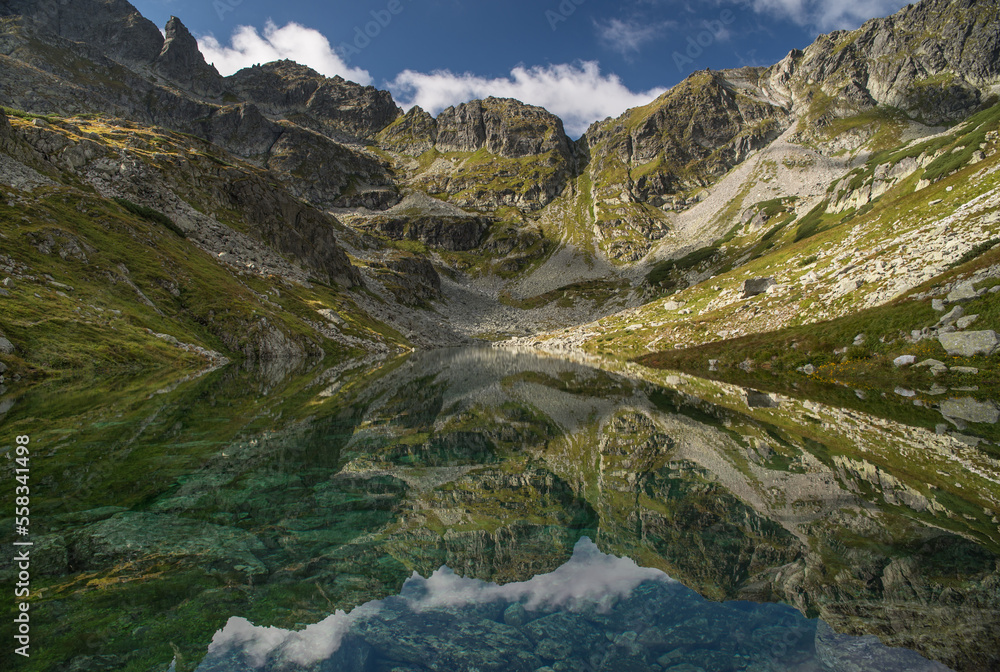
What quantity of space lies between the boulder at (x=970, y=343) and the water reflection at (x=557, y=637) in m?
35.9

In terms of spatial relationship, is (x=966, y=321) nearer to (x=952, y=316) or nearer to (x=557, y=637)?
(x=952, y=316)

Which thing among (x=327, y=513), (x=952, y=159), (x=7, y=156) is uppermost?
(x=7, y=156)

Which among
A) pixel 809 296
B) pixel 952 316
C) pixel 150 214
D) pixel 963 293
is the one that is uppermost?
pixel 150 214

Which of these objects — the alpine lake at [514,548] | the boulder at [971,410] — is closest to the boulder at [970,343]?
the boulder at [971,410]

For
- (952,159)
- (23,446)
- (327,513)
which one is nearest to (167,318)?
(23,446)

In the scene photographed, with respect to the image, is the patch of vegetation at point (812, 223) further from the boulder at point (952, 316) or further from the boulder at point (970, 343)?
the boulder at point (970, 343)

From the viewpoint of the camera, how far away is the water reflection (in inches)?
258

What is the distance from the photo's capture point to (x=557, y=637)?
24.5ft

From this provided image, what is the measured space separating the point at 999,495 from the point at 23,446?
33.2 m

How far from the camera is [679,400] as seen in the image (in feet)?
101

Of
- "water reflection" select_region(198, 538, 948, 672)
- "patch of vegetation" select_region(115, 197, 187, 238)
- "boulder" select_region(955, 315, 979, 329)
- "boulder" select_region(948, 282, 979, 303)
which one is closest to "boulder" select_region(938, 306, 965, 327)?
"boulder" select_region(955, 315, 979, 329)

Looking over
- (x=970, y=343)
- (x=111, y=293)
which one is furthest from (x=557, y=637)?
(x=111, y=293)

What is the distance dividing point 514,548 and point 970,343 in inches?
1520

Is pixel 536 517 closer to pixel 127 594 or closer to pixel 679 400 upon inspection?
pixel 127 594
